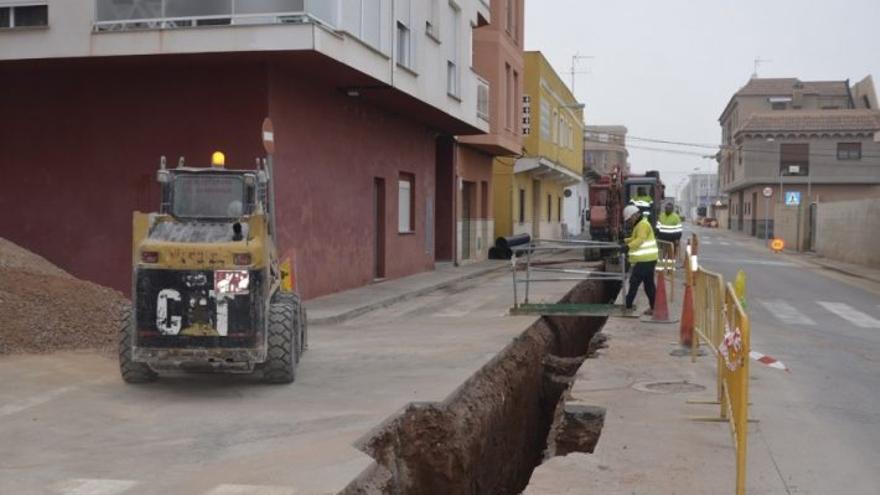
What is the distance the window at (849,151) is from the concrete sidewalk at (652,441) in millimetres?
57766

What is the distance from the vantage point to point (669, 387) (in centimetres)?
873

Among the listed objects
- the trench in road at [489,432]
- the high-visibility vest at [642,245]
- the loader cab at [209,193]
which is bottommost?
the trench in road at [489,432]

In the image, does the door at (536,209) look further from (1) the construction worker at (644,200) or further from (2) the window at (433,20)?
(2) the window at (433,20)

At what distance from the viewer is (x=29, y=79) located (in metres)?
14.9

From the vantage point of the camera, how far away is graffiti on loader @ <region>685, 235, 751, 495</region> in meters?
5.27

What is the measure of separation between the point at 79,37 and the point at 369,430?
9.36 meters

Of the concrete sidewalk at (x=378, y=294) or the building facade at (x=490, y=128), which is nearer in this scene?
the concrete sidewalk at (x=378, y=294)

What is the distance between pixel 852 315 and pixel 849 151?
51.9 metres

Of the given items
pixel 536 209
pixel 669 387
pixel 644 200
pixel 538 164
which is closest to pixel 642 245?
pixel 669 387

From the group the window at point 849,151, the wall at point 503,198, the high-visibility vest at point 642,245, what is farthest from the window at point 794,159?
the high-visibility vest at point 642,245

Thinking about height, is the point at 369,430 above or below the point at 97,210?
below

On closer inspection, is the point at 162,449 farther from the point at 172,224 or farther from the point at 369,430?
the point at 172,224

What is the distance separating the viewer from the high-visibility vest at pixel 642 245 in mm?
13531

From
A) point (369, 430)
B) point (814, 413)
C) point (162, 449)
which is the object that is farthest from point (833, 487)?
point (162, 449)
